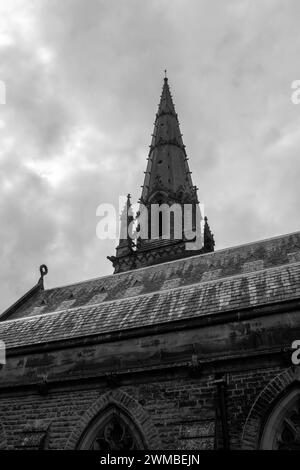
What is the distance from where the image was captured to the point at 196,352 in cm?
1101

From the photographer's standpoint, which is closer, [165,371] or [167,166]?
[165,371]

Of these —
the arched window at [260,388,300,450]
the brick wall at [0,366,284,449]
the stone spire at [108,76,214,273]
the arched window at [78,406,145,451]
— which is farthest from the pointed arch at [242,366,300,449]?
the stone spire at [108,76,214,273]

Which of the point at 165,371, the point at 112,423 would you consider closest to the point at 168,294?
the point at 165,371

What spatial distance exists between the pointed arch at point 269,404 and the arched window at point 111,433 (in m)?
2.68

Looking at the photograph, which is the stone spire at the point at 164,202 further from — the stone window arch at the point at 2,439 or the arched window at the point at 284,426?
the arched window at the point at 284,426

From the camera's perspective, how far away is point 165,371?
11.0 metres

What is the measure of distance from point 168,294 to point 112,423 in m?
4.34

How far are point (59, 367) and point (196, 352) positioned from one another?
4211 millimetres

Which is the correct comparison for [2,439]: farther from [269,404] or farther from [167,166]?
[167,166]

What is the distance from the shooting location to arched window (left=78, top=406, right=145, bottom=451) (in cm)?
1057

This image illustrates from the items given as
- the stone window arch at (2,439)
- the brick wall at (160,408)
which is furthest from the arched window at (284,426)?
the stone window arch at (2,439)
